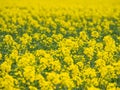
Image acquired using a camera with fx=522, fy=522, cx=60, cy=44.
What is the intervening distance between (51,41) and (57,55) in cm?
224

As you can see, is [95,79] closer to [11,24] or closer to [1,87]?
[1,87]

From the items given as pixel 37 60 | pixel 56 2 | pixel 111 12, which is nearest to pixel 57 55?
pixel 37 60

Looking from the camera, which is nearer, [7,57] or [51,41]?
[7,57]

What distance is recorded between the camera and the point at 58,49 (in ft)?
47.8

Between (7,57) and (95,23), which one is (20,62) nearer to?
(7,57)

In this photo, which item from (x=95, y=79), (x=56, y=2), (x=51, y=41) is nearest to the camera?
(x=95, y=79)

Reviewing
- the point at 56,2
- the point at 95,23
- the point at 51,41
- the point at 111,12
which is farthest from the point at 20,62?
the point at 56,2

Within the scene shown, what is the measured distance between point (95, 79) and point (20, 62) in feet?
6.13

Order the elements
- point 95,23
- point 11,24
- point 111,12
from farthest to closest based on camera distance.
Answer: point 111,12
point 95,23
point 11,24

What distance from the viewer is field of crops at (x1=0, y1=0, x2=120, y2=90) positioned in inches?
446

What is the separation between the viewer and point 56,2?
94.4 ft

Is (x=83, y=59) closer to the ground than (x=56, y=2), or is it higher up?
closer to the ground

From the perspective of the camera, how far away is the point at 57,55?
45.6 ft

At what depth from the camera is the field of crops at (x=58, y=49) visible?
11320 millimetres
